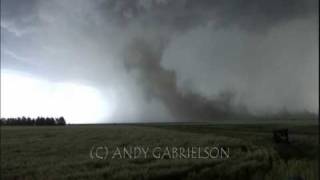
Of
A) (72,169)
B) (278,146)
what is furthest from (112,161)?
(278,146)

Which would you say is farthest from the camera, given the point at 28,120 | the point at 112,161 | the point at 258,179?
the point at 28,120

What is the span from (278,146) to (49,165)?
2023cm

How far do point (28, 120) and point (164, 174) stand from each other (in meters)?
144

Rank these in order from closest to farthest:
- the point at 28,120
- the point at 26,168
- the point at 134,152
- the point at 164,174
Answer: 1. the point at 164,174
2. the point at 26,168
3. the point at 134,152
4. the point at 28,120

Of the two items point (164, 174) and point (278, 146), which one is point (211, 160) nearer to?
point (164, 174)

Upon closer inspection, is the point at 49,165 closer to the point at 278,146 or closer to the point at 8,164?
the point at 8,164

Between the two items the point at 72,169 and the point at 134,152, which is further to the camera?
the point at 134,152

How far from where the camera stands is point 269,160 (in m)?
22.4

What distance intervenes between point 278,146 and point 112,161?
16.8 m

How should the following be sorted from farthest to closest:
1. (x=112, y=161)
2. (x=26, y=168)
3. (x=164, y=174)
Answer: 1. (x=112, y=161)
2. (x=26, y=168)
3. (x=164, y=174)

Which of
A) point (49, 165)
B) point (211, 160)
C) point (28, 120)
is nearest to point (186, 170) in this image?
point (211, 160)

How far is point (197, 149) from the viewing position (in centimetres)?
2694

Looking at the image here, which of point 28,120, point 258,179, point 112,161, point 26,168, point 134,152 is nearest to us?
point 258,179

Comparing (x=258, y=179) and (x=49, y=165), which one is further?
(x=49, y=165)
